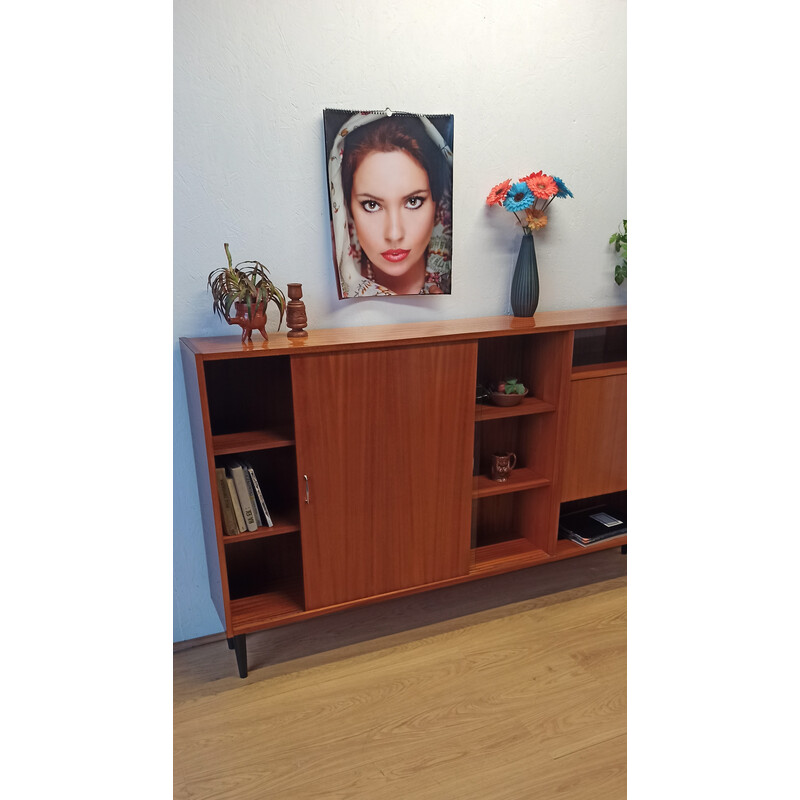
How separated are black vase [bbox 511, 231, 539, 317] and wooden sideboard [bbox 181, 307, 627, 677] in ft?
0.30

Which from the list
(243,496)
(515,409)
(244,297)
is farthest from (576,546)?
(244,297)

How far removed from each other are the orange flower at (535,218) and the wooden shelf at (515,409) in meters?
0.66

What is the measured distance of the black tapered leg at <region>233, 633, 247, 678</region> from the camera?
86.4 inches

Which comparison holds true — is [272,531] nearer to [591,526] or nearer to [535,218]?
[591,526]

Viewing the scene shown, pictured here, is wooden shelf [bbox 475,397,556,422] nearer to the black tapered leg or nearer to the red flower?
the red flower

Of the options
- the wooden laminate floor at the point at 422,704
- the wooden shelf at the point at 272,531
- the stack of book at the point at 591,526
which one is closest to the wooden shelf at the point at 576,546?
the stack of book at the point at 591,526

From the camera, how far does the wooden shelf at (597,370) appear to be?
2.52 meters

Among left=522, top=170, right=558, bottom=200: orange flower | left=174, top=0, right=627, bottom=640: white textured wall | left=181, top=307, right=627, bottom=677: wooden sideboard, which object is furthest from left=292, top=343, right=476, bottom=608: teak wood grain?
left=522, top=170, right=558, bottom=200: orange flower

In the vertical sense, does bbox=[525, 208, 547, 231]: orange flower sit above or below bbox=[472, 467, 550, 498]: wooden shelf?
above

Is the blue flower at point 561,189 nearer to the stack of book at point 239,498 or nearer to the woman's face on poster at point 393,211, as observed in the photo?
the woman's face on poster at point 393,211

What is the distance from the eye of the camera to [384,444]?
2.20 meters

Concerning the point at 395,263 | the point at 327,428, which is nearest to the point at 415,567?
the point at 327,428
